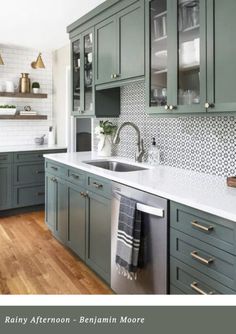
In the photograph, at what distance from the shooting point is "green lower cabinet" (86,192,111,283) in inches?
95.6

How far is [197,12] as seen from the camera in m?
2.01

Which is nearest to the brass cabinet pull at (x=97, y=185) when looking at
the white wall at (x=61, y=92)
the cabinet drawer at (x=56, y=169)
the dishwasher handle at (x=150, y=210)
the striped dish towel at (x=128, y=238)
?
the striped dish towel at (x=128, y=238)

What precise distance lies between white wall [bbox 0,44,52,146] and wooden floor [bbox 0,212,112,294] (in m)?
1.84

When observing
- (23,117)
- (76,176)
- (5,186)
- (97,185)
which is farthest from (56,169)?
(23,117)

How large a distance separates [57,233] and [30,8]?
2.46m

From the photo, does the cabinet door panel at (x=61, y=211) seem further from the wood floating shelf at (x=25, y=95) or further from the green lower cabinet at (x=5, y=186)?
the wood floating shelf at (x=25, y=95)

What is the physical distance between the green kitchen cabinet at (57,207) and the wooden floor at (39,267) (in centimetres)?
19

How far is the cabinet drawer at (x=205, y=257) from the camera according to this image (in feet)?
4.74

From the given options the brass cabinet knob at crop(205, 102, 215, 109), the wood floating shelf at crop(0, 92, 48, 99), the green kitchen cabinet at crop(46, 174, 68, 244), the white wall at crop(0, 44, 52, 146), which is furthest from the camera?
the white wall at crop(0, 44, 52, 146)

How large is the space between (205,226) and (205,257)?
158 mm

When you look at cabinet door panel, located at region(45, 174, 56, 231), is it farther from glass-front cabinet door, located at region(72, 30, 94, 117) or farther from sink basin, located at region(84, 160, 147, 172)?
glass-front cabinet door, located at region(72, 30, 94, 117)

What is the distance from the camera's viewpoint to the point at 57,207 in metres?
3.41

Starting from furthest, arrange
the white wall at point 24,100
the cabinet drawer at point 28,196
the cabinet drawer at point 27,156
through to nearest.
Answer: the white wall at point 24,100, the cabinet drawer at point 28,196, the cabinet drawer at point 27,156

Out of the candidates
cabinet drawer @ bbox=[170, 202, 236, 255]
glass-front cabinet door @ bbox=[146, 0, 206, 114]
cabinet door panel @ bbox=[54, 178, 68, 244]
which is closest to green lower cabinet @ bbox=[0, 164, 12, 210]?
cabinet door panel @ bbox=[54, 178, 68, 244]
